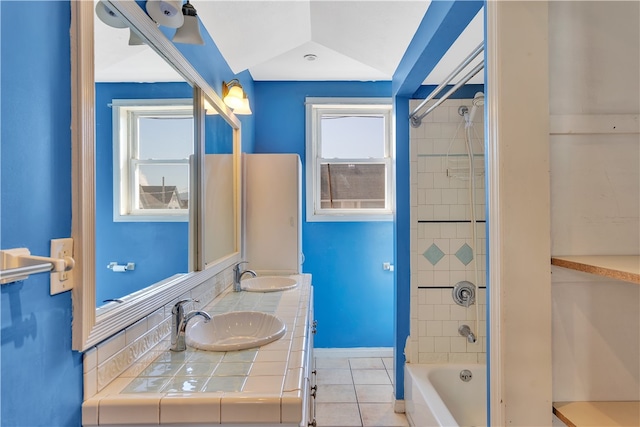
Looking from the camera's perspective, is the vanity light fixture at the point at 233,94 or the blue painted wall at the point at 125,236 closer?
the blue painted wall at the point at 125,236

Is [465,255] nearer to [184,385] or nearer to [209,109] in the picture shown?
[209,109]

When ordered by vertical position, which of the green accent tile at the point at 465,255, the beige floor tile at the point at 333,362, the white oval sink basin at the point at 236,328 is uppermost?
the green accent tile at the point at 465,255

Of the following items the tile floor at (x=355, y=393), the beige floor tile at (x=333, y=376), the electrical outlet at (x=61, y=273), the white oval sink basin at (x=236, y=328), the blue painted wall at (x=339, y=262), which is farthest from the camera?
the blue painted wall at (x=339, y=262)

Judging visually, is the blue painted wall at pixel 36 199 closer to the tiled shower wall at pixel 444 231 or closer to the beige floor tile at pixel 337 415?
the beige floor tile at pixel 337 415

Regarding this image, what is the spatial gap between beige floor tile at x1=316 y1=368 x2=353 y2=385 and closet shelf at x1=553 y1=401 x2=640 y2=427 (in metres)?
2.13

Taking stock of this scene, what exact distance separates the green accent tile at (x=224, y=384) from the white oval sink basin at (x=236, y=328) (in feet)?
1.21

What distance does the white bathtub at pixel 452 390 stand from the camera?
2.18 meters

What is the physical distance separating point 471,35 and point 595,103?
54.3 inches

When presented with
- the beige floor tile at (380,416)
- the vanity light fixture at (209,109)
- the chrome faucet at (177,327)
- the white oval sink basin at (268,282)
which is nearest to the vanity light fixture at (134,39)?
the vanity light fixture at (209,109)

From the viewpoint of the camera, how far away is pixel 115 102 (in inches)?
43.5

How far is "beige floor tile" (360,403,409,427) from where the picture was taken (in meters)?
2.25

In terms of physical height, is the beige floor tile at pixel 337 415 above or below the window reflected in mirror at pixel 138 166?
below

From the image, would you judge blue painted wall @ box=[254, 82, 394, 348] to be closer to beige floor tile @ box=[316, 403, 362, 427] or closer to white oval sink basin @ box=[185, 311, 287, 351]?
beige floor tile @ box=[316, 403, 362, 427]

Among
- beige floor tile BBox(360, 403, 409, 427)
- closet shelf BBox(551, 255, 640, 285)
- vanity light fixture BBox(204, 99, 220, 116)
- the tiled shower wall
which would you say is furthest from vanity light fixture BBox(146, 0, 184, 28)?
beige floor tile BBox(360, 403, 409, 427)
